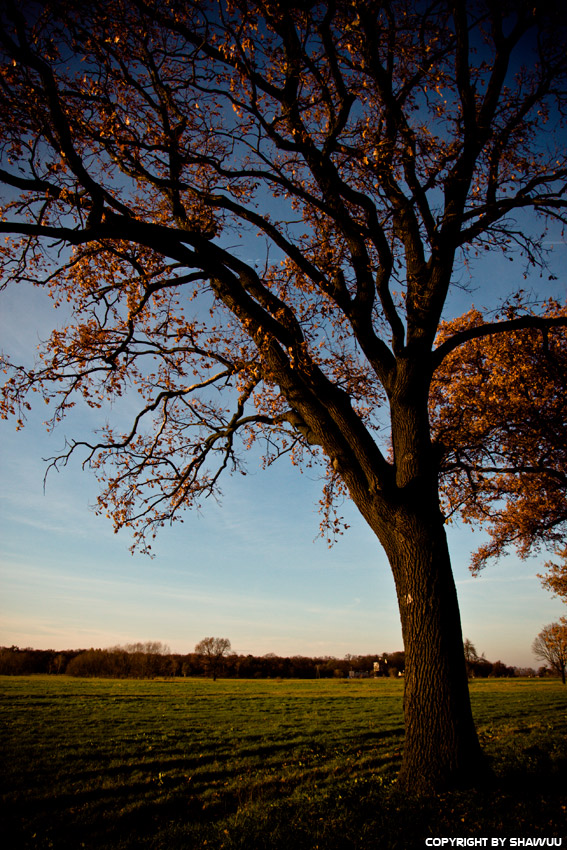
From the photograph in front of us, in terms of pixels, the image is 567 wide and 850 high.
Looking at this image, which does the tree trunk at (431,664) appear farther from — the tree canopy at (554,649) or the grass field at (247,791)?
the tree canopy at (554,649)

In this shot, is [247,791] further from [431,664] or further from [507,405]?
[507,405]

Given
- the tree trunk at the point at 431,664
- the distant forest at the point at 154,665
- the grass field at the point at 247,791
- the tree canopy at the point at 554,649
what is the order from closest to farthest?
the grass field at the point at 247,791 → the tree trunk at the point at 431,664 → the tree canopy at the point at 554,649 → the distant forest at the point at 154,665

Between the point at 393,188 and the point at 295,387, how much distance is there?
379cm

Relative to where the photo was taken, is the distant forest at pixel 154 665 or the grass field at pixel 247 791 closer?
the grass field at pixel 247 791

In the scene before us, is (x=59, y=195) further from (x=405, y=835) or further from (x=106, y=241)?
(x=405, y=835)

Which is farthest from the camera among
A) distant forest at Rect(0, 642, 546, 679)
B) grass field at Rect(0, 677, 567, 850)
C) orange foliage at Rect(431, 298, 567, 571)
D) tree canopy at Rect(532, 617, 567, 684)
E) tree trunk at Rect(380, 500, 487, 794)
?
distant forest at Rect(0, 642, 546, 679)

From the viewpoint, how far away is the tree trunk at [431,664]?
5.40 metres

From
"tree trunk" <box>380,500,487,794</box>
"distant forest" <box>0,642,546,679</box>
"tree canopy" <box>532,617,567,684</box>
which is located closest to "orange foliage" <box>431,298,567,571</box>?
"tree trunk" <box>380,500,487,794</box>

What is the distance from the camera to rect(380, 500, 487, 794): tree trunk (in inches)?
213

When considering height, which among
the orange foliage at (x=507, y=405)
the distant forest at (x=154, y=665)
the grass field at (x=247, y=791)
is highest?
the orange foliage at (x=507, y=405)

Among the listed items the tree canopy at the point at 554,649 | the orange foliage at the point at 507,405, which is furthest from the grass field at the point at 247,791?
the tree canopy at the point at 554,649

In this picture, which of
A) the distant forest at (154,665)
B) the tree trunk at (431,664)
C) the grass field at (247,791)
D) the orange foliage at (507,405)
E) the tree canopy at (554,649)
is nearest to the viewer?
the grass field at (247,791)

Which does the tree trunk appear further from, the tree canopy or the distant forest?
the distant forest

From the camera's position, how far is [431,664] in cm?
572
